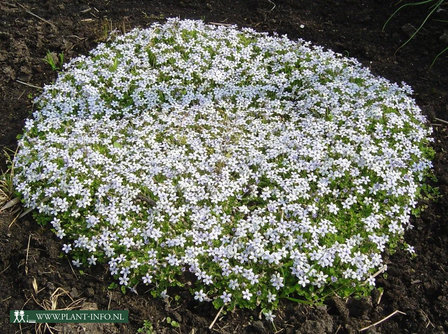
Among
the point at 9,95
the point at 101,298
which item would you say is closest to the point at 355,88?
the point at 101,298

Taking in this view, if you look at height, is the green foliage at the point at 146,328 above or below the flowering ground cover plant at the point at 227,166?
below

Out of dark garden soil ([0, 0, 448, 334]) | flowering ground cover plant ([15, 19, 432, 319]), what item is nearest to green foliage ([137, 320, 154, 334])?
dark garden soil ([0, 0, 448, 334])

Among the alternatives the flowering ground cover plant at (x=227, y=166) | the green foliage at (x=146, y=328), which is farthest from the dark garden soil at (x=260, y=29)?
the flowering ground cover plant at (x=227, y=166)

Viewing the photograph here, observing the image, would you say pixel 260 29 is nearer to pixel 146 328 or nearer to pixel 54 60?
pixel 54 60

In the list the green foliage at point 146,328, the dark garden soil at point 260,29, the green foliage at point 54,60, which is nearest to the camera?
the green foliage at point 146,328

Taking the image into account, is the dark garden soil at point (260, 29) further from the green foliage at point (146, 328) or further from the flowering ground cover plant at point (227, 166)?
the flowering ground cover plant at point (227, 166)

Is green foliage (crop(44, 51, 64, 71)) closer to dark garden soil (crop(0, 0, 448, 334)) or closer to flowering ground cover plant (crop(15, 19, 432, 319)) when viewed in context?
dark garden soil (crop(0, 0, 448, 334))

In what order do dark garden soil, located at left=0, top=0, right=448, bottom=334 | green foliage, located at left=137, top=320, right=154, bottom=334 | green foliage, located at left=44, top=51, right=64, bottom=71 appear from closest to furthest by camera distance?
1. green foliage, located at left=137, top=320, right=154, bottom=334
2. dark garden soil, located at left=0, top=0, right=448, bottom=334
3. green foliage, located at left=44, top=51, right=64, bottom=71
